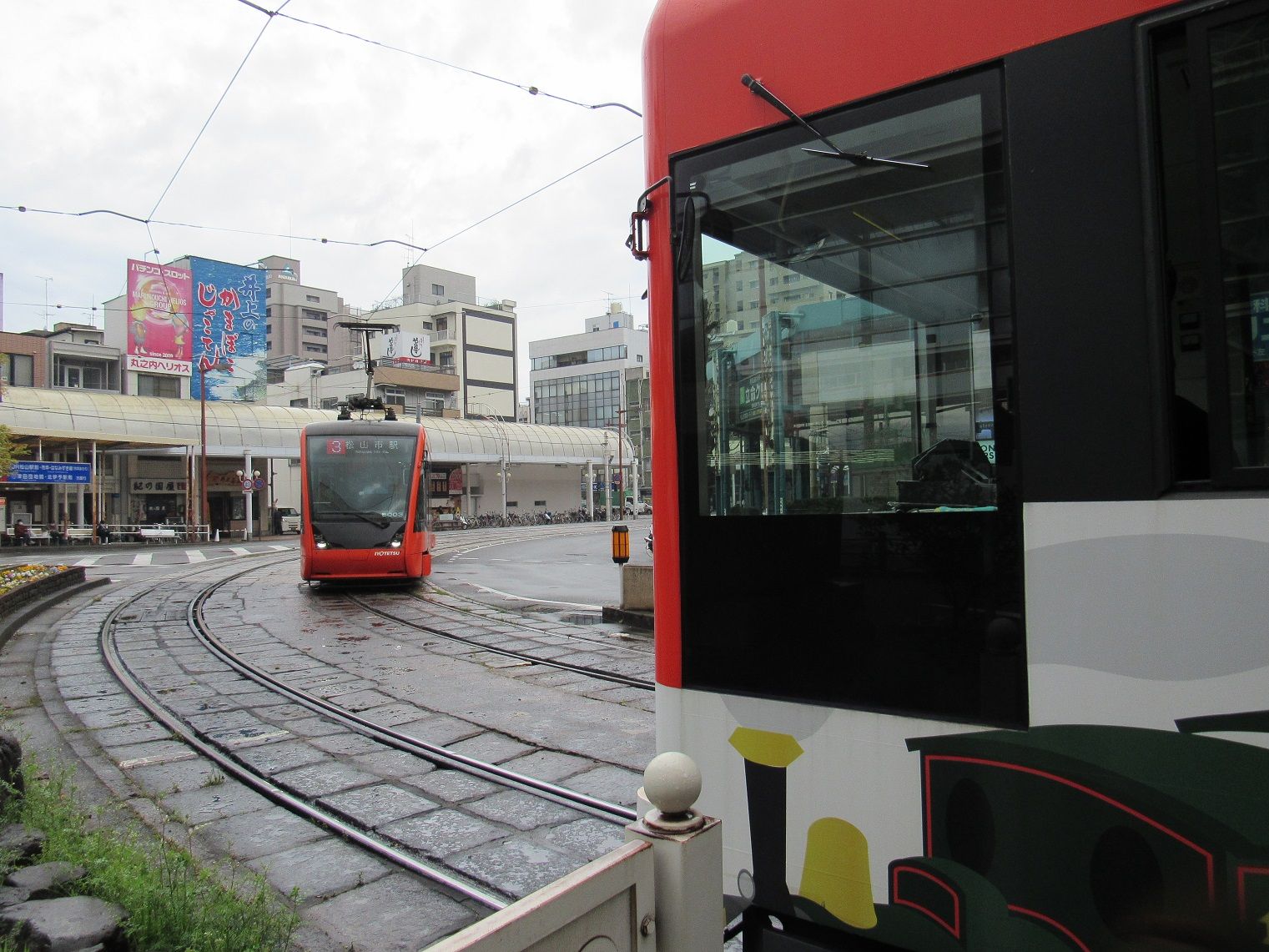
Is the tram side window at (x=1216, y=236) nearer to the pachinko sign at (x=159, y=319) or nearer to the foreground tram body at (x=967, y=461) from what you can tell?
the foreground tram body at (x=967, y=461)

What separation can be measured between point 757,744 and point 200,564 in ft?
74.8

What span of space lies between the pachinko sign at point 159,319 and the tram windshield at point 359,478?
2823cm

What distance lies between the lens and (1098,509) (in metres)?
1.67

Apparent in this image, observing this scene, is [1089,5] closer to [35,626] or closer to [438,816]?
[438,816]

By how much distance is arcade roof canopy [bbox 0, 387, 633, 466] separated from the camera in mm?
31688

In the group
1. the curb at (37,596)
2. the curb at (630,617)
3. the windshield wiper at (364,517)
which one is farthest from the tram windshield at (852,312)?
the windshield wiper at (364,517)

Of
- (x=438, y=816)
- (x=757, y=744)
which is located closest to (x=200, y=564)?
(x=438, y=816)

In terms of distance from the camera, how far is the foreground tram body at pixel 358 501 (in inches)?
561

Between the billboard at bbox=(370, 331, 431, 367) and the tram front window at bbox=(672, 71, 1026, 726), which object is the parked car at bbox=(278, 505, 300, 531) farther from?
the tram front window at bbox=(672, 71, 1026, 726)

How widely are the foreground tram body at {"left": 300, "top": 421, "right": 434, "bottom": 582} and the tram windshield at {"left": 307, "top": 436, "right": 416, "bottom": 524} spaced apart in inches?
0.5

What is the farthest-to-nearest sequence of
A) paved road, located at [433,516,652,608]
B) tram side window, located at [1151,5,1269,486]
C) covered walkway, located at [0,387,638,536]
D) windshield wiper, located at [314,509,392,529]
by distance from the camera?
covered walkway, located at [0,387,638,536] → paved road, located at [433,516,652,608] → windshield wiper, located at [314,509,392,529] → tram side window, located at [1151,5,1269,486]

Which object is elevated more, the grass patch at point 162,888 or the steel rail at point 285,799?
the grass patch at point 162,888

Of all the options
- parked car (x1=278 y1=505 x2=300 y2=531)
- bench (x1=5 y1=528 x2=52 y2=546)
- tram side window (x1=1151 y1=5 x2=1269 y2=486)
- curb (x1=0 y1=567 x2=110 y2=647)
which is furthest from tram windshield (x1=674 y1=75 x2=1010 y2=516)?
parked car (x1=278 y1=505 x2=300 y2=531)

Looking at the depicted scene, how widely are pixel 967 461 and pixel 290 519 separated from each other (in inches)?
1725
